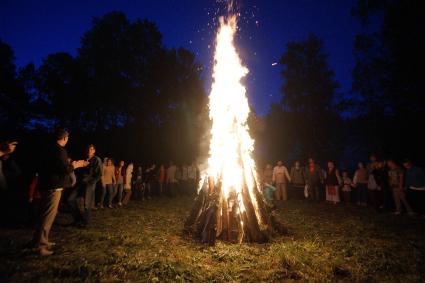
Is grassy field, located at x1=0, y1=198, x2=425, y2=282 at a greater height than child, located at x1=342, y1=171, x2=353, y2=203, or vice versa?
child, located at x1=342, y1=171, x2=353, y2=203

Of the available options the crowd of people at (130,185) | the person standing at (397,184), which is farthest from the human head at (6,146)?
the person standing at (397,184)

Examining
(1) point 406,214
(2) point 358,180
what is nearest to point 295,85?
(2) point 358,180

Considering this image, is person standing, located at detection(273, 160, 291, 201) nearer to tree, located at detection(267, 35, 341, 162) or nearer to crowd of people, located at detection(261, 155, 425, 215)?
crowd of people, located at detection(261, 155, 425, 215)

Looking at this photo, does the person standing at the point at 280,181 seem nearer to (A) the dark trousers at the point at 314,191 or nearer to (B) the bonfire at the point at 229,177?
(A) the dark trousers at the point at 314,191

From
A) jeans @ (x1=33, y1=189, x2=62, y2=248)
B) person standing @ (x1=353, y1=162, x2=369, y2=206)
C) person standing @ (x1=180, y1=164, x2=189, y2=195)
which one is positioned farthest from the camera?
person standing @ (x1=180, y1=164, x2=189, y2=195)

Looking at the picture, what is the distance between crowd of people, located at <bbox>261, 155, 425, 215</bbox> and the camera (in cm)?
1191

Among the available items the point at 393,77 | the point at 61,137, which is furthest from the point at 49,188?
the point at 393,77

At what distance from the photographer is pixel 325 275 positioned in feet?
18.0

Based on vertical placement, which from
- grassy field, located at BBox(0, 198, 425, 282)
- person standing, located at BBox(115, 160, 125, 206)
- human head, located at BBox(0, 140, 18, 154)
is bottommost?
grassy field, located at BBox(0, 198, 425, 282)

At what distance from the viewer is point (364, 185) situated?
50.9ft

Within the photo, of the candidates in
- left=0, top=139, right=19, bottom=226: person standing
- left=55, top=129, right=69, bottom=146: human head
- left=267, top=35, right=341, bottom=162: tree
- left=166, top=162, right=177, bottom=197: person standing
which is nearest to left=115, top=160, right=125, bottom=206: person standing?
left=0, top=139, right=19, bottom=226: person standing

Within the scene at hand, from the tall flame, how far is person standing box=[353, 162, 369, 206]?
28.4 ft

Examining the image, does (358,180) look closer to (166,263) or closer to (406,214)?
(406,214)

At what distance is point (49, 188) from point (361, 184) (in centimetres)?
1527
